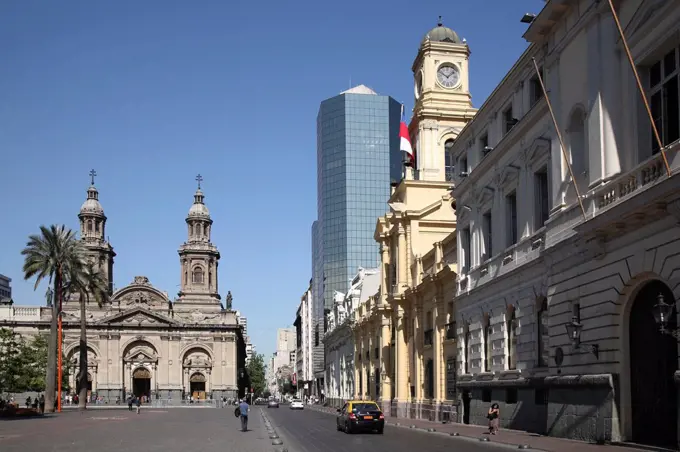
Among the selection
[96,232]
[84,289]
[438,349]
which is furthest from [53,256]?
[96,232]

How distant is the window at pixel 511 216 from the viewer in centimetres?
3048

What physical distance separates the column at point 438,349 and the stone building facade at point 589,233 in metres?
10.4

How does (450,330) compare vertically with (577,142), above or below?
below

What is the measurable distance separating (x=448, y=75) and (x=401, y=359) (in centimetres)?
1808

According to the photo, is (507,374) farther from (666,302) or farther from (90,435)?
(90,435)

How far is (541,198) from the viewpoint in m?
27.5

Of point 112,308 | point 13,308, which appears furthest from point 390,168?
point 13,308

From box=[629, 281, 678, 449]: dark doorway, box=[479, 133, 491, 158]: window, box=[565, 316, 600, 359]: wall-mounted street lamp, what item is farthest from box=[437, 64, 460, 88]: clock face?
box=[629, 281, 678, 449]: dark doorway

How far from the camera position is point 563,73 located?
24.3m

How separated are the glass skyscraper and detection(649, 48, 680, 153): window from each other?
125m

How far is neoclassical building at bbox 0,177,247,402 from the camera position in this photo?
115 m

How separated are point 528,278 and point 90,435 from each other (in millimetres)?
17495

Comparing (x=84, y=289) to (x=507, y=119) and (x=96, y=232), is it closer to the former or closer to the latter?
(x=507, y=119)

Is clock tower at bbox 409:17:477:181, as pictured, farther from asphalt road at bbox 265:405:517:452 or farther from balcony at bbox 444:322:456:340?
asphalt road at bbox 265:405:517:452
